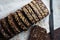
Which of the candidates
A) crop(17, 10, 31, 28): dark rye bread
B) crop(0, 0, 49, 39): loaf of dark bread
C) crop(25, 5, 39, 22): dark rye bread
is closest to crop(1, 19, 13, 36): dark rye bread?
crop(0, 0, 49, 39): loaf of dark bread

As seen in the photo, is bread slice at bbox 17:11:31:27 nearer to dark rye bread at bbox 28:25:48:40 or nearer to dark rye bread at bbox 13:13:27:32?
dark rye bread at bbox 13:13:27:32

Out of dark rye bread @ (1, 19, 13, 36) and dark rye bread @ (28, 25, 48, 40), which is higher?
dark rye bread @ (1, 19, 13, 36)

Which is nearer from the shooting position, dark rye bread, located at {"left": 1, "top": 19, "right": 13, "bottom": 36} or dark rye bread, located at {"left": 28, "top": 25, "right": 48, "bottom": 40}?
dark rye bread, located at {"left": 1, "top": 19, "right": 13, "bottom": 36}

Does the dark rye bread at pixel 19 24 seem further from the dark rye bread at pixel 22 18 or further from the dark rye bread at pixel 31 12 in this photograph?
the dark rye bread at pixel 31 12

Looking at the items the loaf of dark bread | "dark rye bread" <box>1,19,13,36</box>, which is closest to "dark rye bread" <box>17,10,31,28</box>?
the loaf of dark bread

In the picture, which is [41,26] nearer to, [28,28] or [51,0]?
[28,28]

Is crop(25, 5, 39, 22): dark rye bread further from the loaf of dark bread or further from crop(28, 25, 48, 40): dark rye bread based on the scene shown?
crop(28, 25, 48, 40): dark rye bread

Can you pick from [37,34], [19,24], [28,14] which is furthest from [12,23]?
[37,34]
